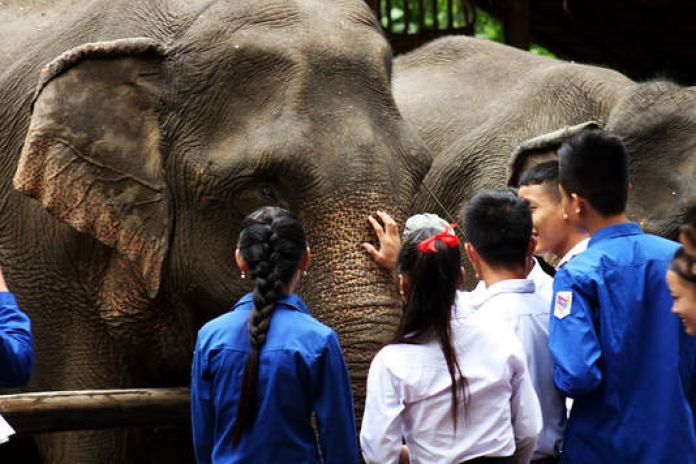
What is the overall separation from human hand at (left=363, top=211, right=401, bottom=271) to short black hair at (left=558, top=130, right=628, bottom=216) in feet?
2.45

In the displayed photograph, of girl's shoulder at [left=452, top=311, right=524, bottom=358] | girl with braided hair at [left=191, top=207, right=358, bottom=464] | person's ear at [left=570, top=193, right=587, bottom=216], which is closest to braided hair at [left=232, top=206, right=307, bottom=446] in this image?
girl with braided hair at [left=191, top=207, right=358, bottom=464]

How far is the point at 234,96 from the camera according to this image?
543 cm

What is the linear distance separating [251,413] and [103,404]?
1.05 metres

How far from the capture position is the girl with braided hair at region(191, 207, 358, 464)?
14.0ft

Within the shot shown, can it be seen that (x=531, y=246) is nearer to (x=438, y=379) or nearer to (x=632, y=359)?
(x=632, y=359)

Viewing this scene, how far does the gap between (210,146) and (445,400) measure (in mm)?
1543

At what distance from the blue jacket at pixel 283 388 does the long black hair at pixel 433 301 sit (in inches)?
8.0

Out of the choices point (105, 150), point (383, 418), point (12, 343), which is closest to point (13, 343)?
point (12, 343)

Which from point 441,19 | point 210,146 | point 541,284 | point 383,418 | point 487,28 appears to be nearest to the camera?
point 383,418

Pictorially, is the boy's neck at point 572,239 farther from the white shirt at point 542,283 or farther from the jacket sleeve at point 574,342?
the jacket sleeve at point 574,342

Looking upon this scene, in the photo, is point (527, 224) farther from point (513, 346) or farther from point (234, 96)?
point (234, 96)

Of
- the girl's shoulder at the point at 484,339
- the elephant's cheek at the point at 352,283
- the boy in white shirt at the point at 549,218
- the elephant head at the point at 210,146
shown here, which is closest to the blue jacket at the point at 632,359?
the girl's shoulder at the point at 484,339

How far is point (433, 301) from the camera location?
13.8 ft

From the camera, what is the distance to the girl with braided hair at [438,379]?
420 centimetres
